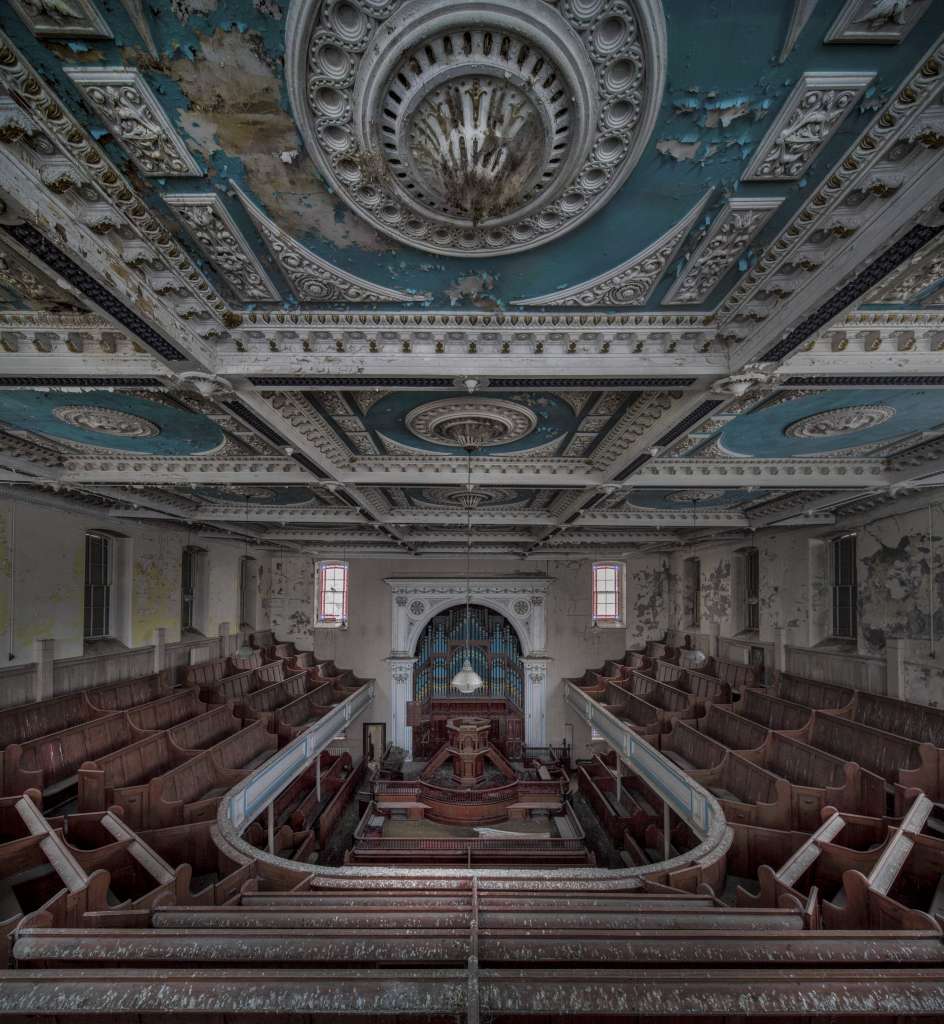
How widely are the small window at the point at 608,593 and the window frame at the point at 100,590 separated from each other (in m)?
13.0

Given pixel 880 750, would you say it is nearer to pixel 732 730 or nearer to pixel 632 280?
pixel 732 730

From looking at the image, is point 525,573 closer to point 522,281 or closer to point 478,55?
point 522,281

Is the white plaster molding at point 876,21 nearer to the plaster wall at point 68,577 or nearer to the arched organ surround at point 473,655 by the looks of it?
the plaster wall at point 68,577

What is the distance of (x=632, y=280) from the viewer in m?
3.17

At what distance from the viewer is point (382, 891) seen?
4.24 m

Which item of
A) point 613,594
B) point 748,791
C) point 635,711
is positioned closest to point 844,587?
point 748,791

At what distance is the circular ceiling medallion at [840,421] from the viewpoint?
5359 mm

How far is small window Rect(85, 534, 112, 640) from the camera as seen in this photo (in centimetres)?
1030

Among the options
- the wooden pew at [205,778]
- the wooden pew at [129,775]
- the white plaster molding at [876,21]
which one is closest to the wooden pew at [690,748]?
the wooden pew at [205,778]

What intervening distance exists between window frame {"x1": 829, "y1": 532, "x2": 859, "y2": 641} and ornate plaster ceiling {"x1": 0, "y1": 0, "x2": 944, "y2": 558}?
531 cm

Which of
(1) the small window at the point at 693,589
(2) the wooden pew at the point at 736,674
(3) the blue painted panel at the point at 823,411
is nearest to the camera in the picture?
(3) the blue painted panel at the point at 823,411

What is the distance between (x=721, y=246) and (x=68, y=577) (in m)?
10.8

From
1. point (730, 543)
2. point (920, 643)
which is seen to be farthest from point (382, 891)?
point (730, 543)

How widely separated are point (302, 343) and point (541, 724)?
1531cm
